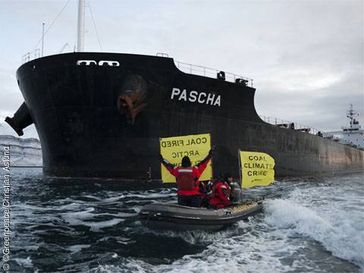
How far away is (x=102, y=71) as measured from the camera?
1672 cm

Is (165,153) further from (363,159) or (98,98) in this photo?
(363,159)

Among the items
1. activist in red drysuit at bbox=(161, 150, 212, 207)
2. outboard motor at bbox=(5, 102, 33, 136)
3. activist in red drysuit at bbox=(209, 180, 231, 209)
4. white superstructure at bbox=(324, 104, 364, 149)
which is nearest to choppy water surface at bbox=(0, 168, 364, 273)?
activist in red drysuit at bbox=(209, 180, 231, 209)

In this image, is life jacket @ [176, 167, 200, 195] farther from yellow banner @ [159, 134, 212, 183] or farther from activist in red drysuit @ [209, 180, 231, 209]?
yellow banner @ [159, 134, 212, 183]

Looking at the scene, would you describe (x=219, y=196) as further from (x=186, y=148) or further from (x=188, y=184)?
(x=186, y=148)

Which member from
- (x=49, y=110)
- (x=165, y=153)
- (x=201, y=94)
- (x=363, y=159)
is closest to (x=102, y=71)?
(x=49, y=110)

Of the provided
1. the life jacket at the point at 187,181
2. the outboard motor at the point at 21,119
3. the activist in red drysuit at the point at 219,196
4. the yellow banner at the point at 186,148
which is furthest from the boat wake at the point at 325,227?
the outboard motor at the point at 21,119

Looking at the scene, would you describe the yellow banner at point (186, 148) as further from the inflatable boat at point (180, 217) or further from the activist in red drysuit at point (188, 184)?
the inflatable boat at point (180, 217)

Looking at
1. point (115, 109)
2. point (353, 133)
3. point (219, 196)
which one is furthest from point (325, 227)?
point (353, 133)

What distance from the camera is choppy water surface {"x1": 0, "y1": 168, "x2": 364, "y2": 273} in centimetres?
661

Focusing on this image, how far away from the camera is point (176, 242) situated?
816 cm

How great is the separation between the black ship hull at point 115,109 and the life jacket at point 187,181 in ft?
25.0

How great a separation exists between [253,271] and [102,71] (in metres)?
12.4

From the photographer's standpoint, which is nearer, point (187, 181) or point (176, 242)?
point (176, 242)

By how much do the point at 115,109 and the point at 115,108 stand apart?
0.05m
